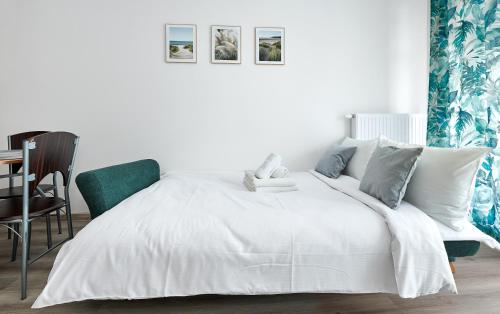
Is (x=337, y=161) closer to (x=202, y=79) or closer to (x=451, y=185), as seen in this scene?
(x=451, y=185)

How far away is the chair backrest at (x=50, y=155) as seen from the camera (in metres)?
1.60

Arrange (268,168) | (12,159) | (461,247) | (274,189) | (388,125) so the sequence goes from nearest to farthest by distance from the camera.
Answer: (461,247)
(12,159)
(274,189)
(268,168)
(388,125)

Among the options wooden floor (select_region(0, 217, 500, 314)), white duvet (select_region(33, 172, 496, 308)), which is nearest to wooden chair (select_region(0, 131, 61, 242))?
wooden floor (select_region(0, 217, 500, 314))

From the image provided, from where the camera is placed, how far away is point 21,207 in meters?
1.75

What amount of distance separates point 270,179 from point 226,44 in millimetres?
1754

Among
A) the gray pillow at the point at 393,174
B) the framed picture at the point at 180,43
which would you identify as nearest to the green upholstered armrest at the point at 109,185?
the framed picture at the point at 180,43

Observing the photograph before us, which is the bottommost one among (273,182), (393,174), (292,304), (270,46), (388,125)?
(292,304)

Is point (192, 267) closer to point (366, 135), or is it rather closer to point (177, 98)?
point (177, 98)

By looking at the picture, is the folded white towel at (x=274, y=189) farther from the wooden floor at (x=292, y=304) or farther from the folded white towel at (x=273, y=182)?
the wooden floor at (x=292, y=304)

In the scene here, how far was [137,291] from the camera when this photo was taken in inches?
48.3

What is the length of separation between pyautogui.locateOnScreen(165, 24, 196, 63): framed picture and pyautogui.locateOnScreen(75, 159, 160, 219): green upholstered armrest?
1339 mm

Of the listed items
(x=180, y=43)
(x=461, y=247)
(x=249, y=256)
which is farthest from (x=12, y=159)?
(x=461, y=247)

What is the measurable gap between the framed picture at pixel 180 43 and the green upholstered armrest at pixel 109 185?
134cm

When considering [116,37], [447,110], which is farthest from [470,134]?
[116,37]
